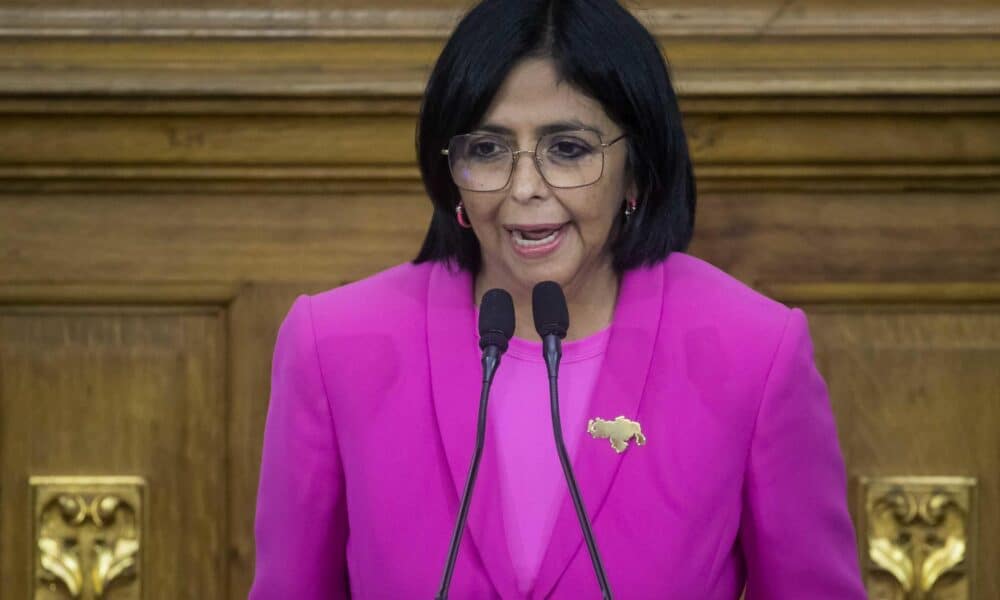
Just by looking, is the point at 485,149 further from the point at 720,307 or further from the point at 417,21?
the point at 417,21

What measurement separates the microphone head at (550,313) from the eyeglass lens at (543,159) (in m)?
0.30

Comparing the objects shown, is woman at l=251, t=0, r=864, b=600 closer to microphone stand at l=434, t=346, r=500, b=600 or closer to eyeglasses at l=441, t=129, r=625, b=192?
eyeglasses at l=441, t=129, r=625, b=192

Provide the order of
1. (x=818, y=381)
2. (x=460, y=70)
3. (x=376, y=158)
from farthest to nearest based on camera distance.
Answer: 1. (x=376, y=158)
2. (x=818, y=381)
3. (x=460, y=70)

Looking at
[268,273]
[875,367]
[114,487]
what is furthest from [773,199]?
[114,487]

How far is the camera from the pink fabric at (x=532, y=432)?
1532 millimetres

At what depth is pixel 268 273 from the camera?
7.33 ft

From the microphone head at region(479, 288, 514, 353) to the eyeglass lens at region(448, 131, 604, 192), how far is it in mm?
292

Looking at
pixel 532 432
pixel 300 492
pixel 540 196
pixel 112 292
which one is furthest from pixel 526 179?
pixel 112 292

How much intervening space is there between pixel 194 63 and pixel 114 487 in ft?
2.10

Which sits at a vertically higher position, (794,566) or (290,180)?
(290,180)

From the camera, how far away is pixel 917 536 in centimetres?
224

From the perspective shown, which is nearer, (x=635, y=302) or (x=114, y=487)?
(x=635, y=302)

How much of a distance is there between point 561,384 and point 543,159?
0.85 ft

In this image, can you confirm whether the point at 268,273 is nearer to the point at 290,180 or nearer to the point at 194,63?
the point at 290,180
